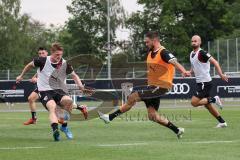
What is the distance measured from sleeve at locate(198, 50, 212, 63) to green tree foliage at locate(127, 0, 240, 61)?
2176 inches

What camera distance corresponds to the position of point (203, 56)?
17.8 m

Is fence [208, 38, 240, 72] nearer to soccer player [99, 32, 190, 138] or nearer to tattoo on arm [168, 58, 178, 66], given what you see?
soccer player [99, 32, 190, 138]

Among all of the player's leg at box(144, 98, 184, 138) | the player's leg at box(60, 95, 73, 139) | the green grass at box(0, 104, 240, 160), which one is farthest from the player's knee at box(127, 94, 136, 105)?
the player's leg at box(60, 95, 73, 139)

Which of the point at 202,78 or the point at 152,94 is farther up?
the point at 202,78

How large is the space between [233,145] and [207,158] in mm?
2135

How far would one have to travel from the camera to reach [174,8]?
76.8 metres

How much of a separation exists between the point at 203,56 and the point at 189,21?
200ft

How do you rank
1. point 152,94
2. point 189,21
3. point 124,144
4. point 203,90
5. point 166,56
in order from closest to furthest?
point 124,144 → point 166,56 → point 152,94 → point 203,90 → point 189,21

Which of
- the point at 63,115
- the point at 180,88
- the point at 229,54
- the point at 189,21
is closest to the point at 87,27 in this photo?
the point at 189,21

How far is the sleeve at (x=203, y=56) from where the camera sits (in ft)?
58.1

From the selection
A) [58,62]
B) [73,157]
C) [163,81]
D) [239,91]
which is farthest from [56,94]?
[239,91]

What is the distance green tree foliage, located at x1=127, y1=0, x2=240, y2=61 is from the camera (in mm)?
75188

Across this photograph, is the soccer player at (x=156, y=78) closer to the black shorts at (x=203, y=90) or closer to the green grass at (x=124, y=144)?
the green grass at (x=124, y=144)

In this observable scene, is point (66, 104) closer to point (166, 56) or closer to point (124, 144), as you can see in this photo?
point (124, 144)
